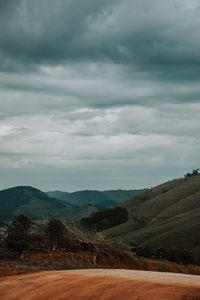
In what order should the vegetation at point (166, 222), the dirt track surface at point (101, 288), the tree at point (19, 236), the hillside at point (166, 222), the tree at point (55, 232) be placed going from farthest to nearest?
the hillside at point (166, 222) < the vegetation at point (166, 222) < the tree at point (55, 232) < the tree at point (19, 236) < the dirt track surface at point (101, 288)

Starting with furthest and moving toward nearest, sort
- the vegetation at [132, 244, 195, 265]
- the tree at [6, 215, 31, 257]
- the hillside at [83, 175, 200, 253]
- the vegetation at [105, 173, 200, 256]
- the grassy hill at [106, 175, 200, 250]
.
A: the grassy hill at [106, 175, 200, 250]
the hillside at [83, 175, 200, 253]
the vegetation at [105, 173, 200, 256]
the vegetation at [132, 244, 195, 265]
the tree at [6, 215, 31, 257]

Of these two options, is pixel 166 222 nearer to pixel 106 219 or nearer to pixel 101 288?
pixel 106 219

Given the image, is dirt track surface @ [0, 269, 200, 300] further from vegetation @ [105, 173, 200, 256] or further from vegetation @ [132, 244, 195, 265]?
vegetation @ [132, 244, 195, 265]

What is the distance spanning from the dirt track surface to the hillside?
15560mm

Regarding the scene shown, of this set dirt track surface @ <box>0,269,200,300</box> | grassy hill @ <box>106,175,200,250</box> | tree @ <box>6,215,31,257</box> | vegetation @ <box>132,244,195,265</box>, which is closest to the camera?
dirt track surface @ <box>0,269,200,300</box>

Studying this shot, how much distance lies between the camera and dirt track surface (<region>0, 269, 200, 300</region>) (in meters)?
6.27

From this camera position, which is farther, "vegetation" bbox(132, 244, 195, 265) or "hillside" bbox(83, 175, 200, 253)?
"hillside" bbox(83, 175, 200, 253)

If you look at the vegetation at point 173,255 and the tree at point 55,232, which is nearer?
the tree at point 55,232

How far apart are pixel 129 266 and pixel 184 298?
1524cm

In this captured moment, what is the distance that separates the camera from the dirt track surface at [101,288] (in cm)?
627

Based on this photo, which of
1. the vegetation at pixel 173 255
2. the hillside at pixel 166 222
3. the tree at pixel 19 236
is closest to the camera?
the tree at pixel 19 236

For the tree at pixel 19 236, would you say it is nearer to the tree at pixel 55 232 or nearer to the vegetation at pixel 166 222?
the tree at pixel 55 232

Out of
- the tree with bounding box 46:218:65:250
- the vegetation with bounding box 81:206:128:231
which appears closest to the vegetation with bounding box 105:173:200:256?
the vegetation with bounding box 81:206:128:231

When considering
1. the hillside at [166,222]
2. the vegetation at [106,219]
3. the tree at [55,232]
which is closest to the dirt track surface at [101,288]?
the tree at [55,232]
